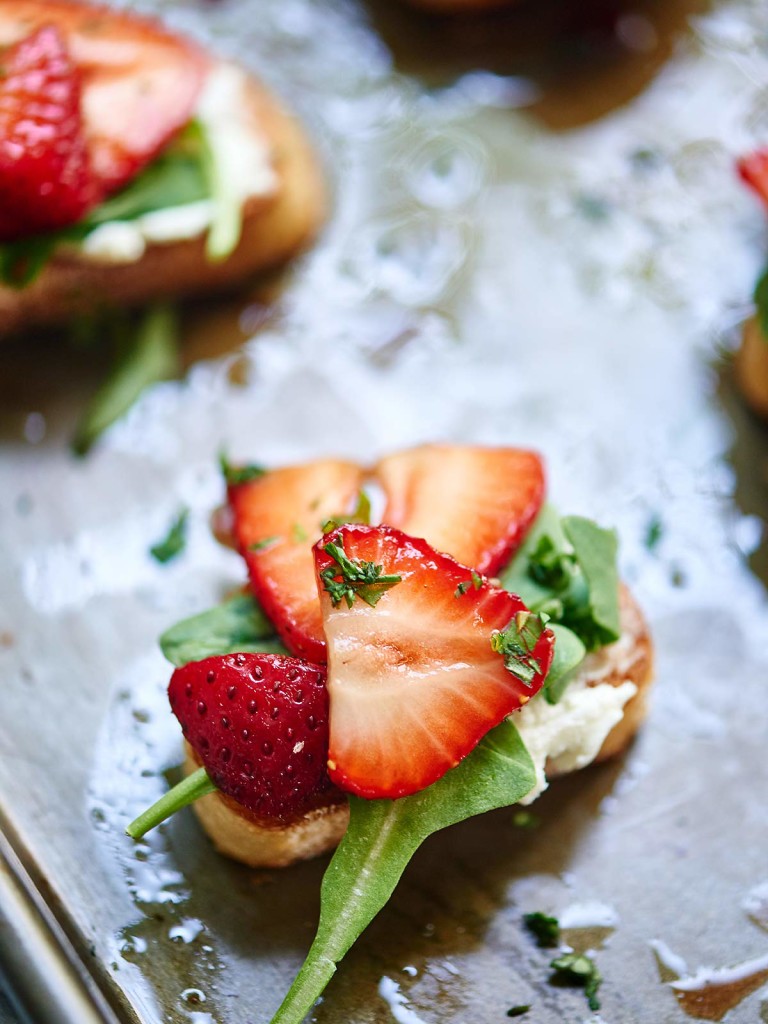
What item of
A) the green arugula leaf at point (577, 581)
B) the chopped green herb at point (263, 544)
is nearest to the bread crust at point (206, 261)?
the chopped green herb at point (263, 544)

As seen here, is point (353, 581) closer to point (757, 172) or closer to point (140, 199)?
point (140, 199)

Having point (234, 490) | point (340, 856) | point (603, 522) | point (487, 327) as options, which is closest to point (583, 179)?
point (487, 327)

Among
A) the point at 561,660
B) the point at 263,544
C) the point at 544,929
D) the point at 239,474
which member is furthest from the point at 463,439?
the point at 544,929

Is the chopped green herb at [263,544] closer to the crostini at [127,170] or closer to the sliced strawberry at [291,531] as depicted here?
the sliced strawberry at [291,531]

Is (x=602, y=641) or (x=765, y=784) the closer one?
Answer: (x=602, y=641)

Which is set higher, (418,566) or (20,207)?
(20,207)

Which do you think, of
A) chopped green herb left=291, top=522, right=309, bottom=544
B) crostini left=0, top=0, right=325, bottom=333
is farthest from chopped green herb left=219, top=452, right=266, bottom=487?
crostini left=0, top=0, right=325, bottom=333

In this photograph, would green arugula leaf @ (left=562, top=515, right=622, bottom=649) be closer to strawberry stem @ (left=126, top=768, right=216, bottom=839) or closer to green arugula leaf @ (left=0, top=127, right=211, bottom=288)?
strawberry stem @ (left=126, top=768, right=216, bottom=839)

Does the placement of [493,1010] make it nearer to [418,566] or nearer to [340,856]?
[340,856]
